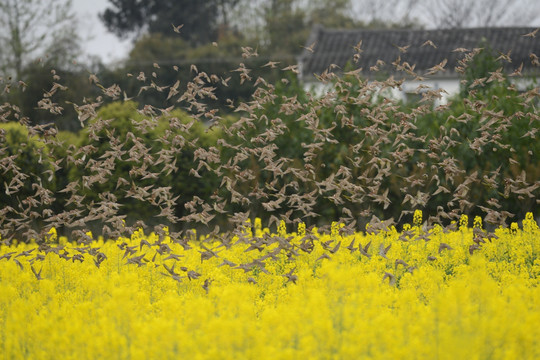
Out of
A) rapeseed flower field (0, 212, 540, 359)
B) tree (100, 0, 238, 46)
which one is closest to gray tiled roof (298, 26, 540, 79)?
tree (100, 0, 238, 46)

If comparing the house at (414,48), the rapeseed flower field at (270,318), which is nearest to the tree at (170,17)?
the house at (414,48)

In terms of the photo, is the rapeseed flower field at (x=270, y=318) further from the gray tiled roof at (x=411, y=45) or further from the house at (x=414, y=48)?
the gray tiled roof at (x=411, y=45)

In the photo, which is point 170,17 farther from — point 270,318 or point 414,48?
point 270,318

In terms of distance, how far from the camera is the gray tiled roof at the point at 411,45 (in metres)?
31.6

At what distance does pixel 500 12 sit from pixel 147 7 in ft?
68.3

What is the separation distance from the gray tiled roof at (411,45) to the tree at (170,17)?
10.2m

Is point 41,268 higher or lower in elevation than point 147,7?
lower

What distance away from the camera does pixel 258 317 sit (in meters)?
5.79

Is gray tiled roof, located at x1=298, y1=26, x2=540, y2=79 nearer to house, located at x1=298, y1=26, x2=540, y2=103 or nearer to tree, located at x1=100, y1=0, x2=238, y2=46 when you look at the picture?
house, located at x1=298, y1=26, x2=540, y2=103

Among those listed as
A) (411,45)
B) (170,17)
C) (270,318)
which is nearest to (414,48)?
(411,45)

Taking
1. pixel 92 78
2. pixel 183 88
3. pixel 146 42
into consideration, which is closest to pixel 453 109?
pixel 92 78

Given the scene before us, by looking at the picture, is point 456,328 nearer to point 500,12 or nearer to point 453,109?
point 453,109

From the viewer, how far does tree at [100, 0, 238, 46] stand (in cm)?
4191

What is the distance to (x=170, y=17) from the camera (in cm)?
4219
